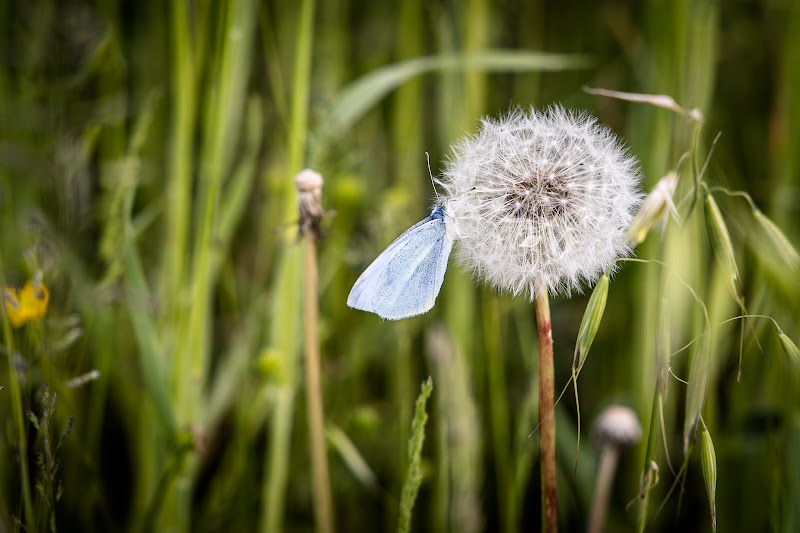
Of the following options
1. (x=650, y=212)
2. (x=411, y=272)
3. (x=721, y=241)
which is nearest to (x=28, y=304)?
(x=411, y=272)

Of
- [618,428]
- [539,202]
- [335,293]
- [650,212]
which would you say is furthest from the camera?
[335,293]

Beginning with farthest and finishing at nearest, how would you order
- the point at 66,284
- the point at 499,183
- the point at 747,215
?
the point at 747,215, the point at 66,284, the point at 499,183

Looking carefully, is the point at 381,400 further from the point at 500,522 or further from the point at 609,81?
the point at 609,81

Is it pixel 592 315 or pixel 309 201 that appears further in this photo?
pixel 309 201

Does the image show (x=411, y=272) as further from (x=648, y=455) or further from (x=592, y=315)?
(x=648, y=455)

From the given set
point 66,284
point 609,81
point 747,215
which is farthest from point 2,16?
point 747,215

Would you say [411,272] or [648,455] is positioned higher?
[411,272]

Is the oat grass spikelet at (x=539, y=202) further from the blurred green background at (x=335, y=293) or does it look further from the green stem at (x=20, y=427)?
the green stem at (x=20, y=427)

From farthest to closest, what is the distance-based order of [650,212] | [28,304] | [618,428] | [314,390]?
[618,428] → [28,304] → [314,390] → [650,212]
